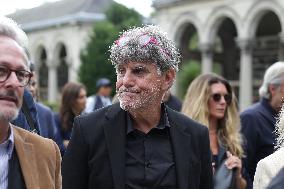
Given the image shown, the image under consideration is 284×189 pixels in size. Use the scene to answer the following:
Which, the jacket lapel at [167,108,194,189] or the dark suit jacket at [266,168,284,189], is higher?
the dark suit jacket at [266,168,284,189]

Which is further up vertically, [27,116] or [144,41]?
[144,41]

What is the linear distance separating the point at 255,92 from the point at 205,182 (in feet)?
99.6

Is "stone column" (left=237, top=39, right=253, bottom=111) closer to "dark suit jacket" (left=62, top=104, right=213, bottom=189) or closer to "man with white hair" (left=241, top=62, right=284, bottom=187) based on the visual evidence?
"man with white hair" (left=241, top=62, right=284, bottom=187)

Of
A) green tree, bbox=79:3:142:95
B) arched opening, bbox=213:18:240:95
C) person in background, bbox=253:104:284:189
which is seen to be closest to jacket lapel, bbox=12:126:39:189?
person in background, bbox=253:104:284:189

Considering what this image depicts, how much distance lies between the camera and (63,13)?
4994 centimetres

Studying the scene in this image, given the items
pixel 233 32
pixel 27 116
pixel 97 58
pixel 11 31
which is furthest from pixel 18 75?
pixel 97 58

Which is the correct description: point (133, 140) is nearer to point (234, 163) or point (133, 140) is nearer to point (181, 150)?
point (181, 150)

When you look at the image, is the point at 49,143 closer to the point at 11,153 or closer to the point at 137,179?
the point at 11,153

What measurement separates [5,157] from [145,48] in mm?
1195

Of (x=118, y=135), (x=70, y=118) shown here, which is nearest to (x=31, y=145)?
(x=118, y=135)

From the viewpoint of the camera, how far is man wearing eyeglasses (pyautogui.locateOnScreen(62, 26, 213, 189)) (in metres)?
3.54

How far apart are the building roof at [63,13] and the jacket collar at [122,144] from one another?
140 feet

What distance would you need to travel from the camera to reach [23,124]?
440cm

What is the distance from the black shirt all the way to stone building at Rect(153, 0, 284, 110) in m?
24.0
